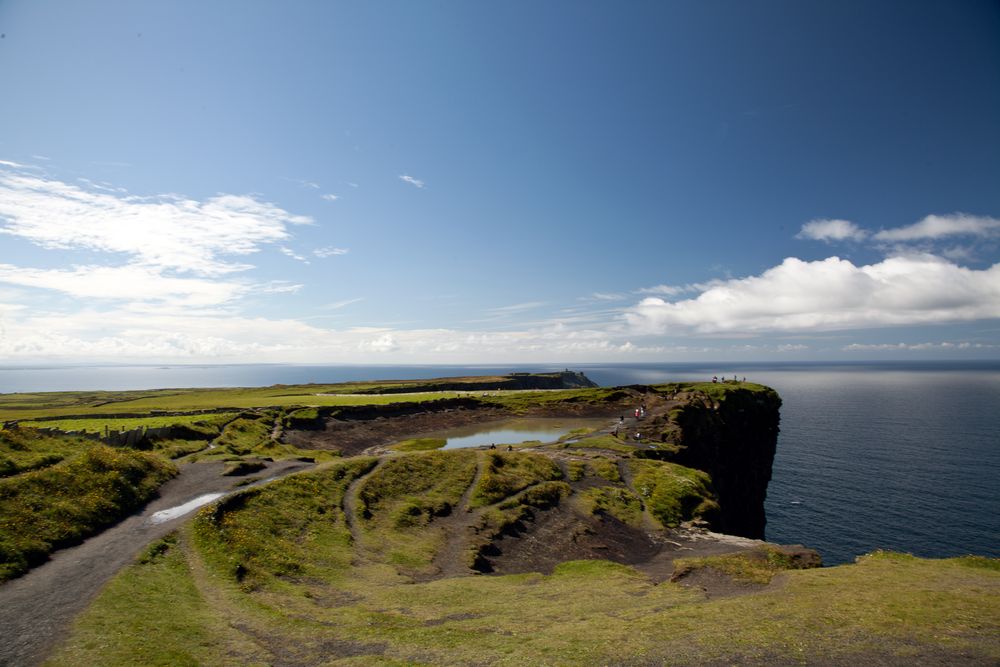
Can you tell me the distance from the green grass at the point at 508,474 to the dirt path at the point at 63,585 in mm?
27654

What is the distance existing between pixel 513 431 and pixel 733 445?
1888 inches

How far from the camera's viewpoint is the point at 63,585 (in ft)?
78.4

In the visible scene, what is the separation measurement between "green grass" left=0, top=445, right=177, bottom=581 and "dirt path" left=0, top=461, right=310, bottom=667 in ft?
3.14

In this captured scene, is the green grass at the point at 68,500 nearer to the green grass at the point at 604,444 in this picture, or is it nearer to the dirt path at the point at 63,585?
the dirt path at the point at 63,585

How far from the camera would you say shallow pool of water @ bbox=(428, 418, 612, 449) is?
288 ft

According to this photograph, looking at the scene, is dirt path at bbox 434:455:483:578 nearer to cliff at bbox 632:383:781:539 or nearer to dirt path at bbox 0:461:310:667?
dirt path at bbox 0:461:310:667

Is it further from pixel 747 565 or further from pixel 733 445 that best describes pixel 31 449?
pixel 733 445

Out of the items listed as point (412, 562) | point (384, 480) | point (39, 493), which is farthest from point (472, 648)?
point (39, 493)

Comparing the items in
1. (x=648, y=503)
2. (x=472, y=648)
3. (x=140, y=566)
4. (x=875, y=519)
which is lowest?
(x=875, y=519)

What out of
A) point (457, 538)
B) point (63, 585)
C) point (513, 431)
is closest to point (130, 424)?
point (63, 585)

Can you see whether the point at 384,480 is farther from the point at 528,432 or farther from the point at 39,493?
the point at 528,432

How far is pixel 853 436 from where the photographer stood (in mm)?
149750

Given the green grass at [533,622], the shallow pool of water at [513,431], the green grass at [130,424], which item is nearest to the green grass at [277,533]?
the green grass at [533,622]

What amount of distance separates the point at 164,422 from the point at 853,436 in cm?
19219
